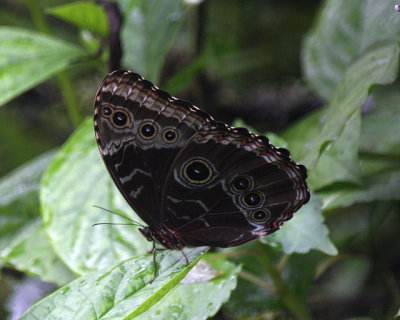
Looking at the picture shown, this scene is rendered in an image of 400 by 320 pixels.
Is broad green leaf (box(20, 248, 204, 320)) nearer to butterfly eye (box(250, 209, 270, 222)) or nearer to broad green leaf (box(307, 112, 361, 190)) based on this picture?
butterfly eye (box(250, 209, 270, 222))

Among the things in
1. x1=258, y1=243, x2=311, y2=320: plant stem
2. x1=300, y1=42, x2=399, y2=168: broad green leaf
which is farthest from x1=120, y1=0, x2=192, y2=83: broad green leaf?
x1=258, y1=243, x2=311, y2=320: plant stem

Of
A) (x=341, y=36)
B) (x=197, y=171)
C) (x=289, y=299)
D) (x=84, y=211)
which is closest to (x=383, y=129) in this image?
(x=341, y=36)

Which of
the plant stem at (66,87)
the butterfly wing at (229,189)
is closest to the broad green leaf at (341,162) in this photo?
the butterfly wing at (229,189)

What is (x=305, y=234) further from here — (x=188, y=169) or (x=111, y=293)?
(x=111, y=293)

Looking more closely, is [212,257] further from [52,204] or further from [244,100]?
[244,100]

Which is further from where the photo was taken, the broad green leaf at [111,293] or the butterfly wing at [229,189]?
the butterfly wing at [229,189]

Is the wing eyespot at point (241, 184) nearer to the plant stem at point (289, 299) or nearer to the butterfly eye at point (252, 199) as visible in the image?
the butterfly eye at point (252, 199)

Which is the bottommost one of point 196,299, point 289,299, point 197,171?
point 289,299
